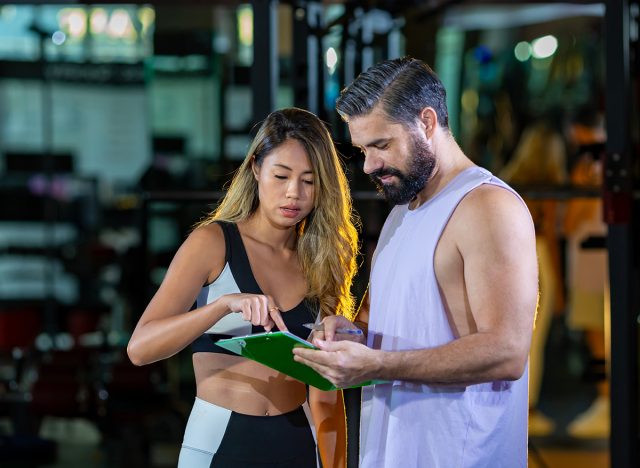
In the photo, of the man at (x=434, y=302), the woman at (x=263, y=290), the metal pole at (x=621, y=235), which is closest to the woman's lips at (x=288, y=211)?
the woman at (x=263, y=290)

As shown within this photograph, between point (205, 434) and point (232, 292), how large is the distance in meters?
0.32

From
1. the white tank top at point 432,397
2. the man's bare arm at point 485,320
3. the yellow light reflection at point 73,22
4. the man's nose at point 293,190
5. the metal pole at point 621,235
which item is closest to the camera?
the man's bare arm at point 485,320

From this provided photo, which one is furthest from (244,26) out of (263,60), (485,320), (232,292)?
(485,320)

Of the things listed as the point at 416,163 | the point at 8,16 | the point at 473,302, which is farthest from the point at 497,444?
the point at 8,16

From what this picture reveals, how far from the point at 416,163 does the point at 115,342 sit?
17.9ft

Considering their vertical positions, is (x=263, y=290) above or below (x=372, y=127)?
below

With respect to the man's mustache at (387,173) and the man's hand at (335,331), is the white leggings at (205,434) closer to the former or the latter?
the man's hand at (335,331)

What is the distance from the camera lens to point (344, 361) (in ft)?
6.40

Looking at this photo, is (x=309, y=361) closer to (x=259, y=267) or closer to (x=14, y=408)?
(x=259, y=267)

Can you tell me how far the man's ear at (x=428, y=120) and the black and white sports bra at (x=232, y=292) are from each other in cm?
55

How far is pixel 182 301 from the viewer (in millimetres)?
2305

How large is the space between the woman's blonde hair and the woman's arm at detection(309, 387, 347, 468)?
206 mm

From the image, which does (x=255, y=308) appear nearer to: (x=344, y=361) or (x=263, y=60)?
(x=344, y=361)

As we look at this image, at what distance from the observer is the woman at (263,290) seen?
91.0 inches
